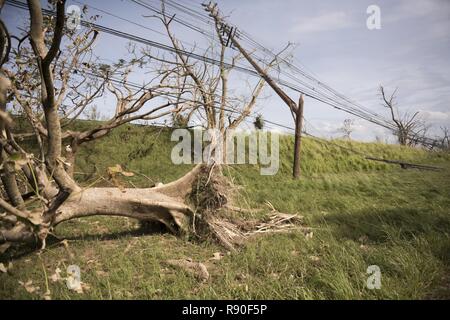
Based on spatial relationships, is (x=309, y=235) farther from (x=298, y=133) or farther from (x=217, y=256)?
(x=298, y=133)

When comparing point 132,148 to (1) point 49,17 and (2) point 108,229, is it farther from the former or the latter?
(2) point 108,229

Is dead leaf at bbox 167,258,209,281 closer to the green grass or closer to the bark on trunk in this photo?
the green grass

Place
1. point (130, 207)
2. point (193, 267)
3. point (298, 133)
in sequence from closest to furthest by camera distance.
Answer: point (193, 267)
point (130, 207)
point (298, 133)

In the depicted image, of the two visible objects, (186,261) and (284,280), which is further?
(186,261)

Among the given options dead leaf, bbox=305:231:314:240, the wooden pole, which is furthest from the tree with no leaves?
the wooden pole

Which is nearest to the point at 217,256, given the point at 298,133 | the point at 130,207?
the point at 130,207

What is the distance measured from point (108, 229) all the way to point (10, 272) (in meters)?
2.21

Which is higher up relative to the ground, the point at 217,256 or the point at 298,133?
the point at 298,133

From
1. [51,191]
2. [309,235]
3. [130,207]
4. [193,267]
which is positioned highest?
[51,191]

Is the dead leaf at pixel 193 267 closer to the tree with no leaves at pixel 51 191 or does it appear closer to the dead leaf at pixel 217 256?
the dead leaf at pixel 217 256

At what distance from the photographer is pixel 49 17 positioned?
7.19m

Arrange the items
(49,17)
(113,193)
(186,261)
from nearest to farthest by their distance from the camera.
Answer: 1. (186,261)
2. (113,193)
3. (49,17)

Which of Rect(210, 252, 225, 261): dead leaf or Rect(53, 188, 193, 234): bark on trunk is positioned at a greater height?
Rect(53, 188, 193, 234): bark on trunk
